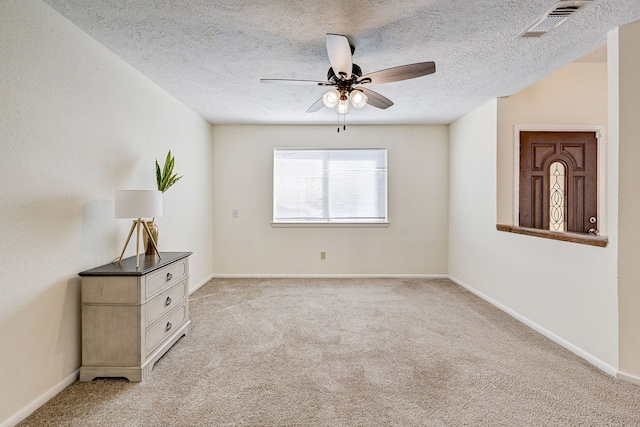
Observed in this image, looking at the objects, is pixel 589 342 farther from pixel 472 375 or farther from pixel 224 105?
pixel 224 105

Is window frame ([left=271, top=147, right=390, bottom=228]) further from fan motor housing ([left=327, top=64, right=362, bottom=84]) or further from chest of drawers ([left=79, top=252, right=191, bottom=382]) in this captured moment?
chest of drawers ([left=79, top=252, right=191, bottom=382])

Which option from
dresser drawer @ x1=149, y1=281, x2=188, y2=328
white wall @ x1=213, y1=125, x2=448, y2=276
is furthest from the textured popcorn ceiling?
dresser drawer @ x1=149, y1=281, x2=188, y2=328

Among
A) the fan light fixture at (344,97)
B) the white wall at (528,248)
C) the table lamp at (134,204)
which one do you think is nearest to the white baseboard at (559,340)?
the white wall at (528,248)

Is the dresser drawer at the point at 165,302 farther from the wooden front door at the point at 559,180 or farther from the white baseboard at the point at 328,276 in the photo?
the wooden front door at the point at 559,180

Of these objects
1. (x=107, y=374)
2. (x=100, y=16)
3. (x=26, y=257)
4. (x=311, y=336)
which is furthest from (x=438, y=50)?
(x=107, y=374)

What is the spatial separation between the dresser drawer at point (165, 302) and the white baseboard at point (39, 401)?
0.56 metres

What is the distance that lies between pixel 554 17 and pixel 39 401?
396cm

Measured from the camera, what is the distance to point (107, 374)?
1.97m

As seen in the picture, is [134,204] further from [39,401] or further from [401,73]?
[401,73]

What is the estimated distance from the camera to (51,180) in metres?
1.82

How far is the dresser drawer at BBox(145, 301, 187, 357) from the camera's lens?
6.82ft

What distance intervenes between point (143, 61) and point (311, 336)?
282cm

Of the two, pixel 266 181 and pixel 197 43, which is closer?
pixel 197 43

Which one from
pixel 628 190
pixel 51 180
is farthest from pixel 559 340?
pixel 51 180
